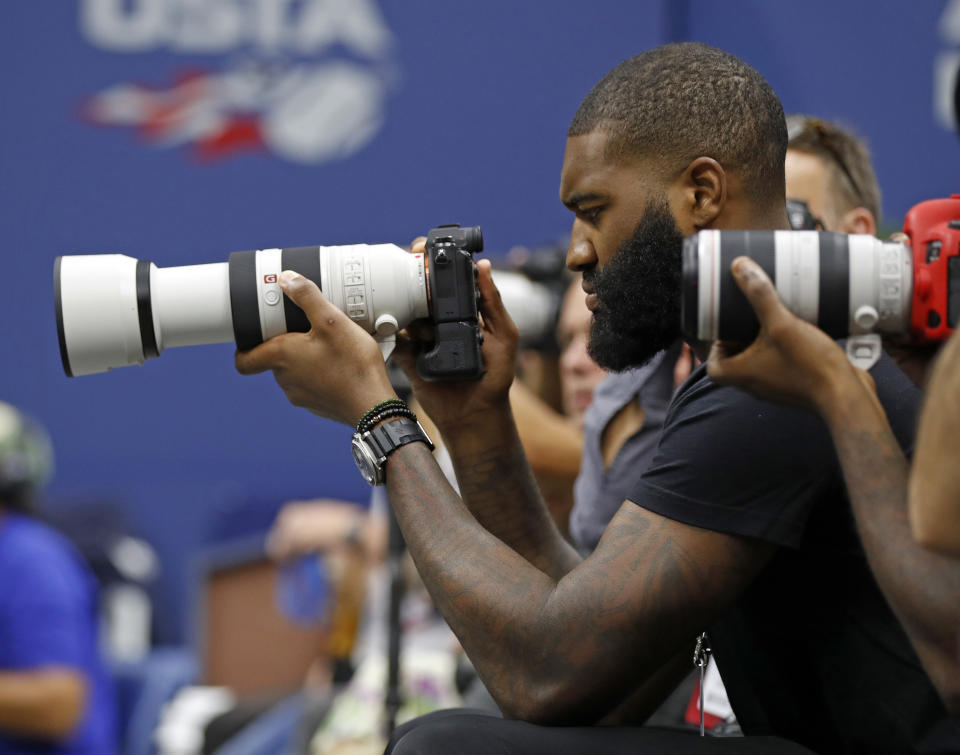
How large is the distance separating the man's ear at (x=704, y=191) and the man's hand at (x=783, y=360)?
0.87ft

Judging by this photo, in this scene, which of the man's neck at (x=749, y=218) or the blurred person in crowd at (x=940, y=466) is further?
the man's neck at (x=749, y=218)

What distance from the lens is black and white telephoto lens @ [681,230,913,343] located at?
1.09 m

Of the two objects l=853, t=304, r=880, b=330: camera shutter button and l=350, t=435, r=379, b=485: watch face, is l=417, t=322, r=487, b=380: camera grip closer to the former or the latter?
l=350, t=435, r=379, b=485: watch face

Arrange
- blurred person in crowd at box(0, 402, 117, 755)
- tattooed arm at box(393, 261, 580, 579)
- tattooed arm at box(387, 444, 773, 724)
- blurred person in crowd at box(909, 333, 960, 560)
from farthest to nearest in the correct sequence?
blurred person in crowd at box(0, 402, 117, 755) < tattooed arm at box(393, 261, 580, 579) < tattooed arm at box(387, 444, 773, 724) < blurred person in crowd at box(909, 333, 960, 560)

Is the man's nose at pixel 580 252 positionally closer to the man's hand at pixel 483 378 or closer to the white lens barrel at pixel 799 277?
the man's hand at pixel 483 378

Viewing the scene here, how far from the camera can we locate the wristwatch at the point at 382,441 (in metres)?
1.32

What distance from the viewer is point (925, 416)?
2.97 feet

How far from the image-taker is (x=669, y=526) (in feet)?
3.88

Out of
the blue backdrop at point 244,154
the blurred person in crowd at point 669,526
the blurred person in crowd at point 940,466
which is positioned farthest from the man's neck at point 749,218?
the blue backdrop at point 244,154

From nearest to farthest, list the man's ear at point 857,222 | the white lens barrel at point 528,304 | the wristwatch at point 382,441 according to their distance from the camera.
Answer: the wristwatch at point 382,441 → the man's ear at point 857,222 → the white lens barrel at point 528,304

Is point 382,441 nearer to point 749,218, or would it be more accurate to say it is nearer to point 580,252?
point 580,252

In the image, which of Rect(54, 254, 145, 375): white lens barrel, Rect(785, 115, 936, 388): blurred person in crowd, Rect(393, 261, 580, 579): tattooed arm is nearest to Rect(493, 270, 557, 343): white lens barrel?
Rect(785, 115, 936, 388): blurred person in crowd

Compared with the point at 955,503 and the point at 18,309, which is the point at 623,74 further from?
the point at 18,309

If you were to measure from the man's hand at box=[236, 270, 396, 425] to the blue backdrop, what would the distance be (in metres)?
2.60
